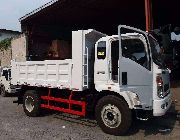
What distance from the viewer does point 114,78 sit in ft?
25.6

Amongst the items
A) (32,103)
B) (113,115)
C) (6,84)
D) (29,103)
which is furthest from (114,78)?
(6,84)

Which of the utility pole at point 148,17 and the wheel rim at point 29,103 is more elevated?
the utility pole at point 148,17

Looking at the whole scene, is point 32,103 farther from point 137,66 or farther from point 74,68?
point 137,66

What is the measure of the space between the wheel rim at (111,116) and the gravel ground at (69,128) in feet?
1.08

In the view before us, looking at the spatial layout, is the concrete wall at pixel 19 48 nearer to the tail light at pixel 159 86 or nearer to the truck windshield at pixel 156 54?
the truck windshield at pixel 156 54

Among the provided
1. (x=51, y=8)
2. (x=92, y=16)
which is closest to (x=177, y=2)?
(x=92, y=16)

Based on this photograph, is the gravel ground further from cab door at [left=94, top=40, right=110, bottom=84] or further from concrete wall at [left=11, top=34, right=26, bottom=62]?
concrete wall at [left=11, top=34, right=26, bottom=62]

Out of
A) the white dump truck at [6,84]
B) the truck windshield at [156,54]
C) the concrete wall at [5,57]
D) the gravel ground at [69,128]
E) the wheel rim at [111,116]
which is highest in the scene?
the concrete wall at [5,57]

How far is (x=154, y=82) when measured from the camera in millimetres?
7312

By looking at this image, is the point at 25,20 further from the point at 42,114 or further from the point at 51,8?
the point at 42,114

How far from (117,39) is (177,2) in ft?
29.9

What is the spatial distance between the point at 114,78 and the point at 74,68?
1.35 m

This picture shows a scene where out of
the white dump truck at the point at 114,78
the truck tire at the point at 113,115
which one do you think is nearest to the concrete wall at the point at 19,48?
the white dump truck at the point at 114,78

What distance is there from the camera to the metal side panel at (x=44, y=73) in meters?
8.88
